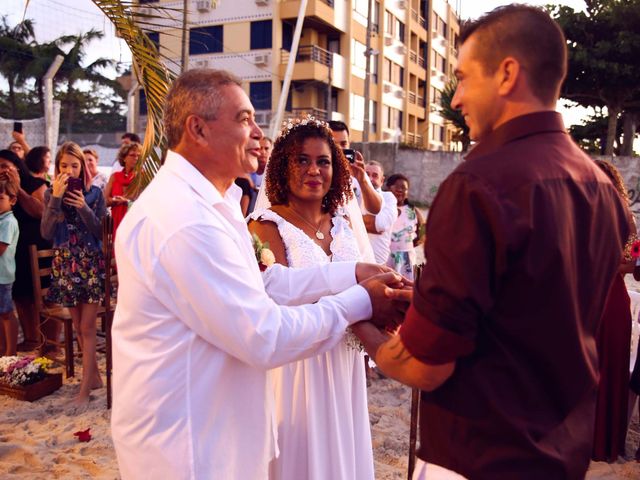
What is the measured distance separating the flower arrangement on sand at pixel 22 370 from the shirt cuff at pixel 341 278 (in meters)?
3.80

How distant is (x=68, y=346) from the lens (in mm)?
5777

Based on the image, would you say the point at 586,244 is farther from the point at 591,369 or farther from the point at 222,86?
the point at 222,86

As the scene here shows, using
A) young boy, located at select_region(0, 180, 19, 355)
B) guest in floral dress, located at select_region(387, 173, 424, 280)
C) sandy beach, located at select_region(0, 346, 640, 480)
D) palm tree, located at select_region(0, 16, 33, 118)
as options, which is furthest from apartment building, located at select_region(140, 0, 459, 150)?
sandy beach, located at select_region(0, 346, 640, 480)

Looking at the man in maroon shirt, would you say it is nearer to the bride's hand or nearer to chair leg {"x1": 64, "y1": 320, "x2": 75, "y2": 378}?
the bride's hand

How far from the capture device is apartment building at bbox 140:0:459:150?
92.0 feet

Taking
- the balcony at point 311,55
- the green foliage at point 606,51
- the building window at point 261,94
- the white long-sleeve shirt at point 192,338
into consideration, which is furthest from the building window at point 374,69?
the white long-sleeve shirt at point 192,338

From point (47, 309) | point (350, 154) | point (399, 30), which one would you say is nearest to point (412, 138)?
point (399, 30)

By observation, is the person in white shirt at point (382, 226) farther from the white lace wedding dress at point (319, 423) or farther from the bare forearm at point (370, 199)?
the white lace wedding dress at point (319, 423)

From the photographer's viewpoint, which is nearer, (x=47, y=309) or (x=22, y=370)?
(x=22, y=370)

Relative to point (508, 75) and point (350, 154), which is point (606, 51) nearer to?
point (350, 154)

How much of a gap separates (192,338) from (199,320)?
79 millimetres

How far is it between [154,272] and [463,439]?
101 centimetres

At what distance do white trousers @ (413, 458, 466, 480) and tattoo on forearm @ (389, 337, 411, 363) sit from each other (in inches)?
13.1

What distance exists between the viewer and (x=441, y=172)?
72.3 ft
